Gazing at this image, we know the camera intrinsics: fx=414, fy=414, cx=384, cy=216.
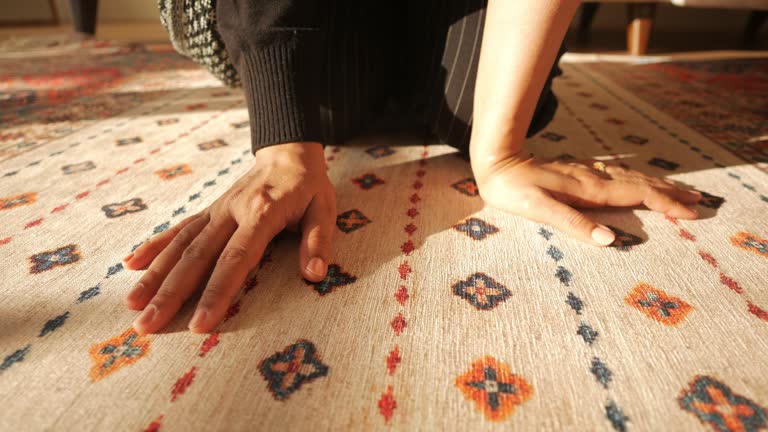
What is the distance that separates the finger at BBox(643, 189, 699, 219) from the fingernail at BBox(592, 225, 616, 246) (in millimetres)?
131

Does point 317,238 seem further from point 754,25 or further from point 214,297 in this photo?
point 754,25

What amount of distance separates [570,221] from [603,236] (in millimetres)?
46

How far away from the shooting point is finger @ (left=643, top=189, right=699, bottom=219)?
634 mm

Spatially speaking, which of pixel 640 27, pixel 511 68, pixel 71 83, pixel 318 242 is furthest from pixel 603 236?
pixel 640 27

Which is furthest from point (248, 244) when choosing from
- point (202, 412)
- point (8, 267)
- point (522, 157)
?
point (522, 157)

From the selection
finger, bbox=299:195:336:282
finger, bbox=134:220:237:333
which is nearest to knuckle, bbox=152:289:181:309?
finger, bbox=134:220:237:333

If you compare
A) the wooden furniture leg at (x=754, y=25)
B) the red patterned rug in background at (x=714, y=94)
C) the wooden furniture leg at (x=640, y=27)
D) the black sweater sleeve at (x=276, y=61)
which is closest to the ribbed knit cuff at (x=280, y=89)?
the black sweater sleeve at (x=276, y=61)

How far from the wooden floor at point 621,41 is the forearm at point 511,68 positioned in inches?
69.6

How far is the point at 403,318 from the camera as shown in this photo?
455mm

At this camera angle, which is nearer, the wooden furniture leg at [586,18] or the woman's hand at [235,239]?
the woman's hand at [235,239]

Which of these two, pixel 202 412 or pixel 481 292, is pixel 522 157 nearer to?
pixel 481 292

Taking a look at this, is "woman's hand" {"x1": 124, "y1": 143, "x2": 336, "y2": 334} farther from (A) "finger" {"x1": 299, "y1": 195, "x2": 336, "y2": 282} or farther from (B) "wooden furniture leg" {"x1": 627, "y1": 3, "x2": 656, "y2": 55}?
(B) "wooden furniture leg" {"x1": 627, "y1": 3, "x2": 656, "y2": 55}

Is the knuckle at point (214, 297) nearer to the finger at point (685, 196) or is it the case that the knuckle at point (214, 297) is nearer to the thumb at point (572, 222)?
the thumb at point (572, 222)

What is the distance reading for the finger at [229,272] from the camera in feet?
1.41
